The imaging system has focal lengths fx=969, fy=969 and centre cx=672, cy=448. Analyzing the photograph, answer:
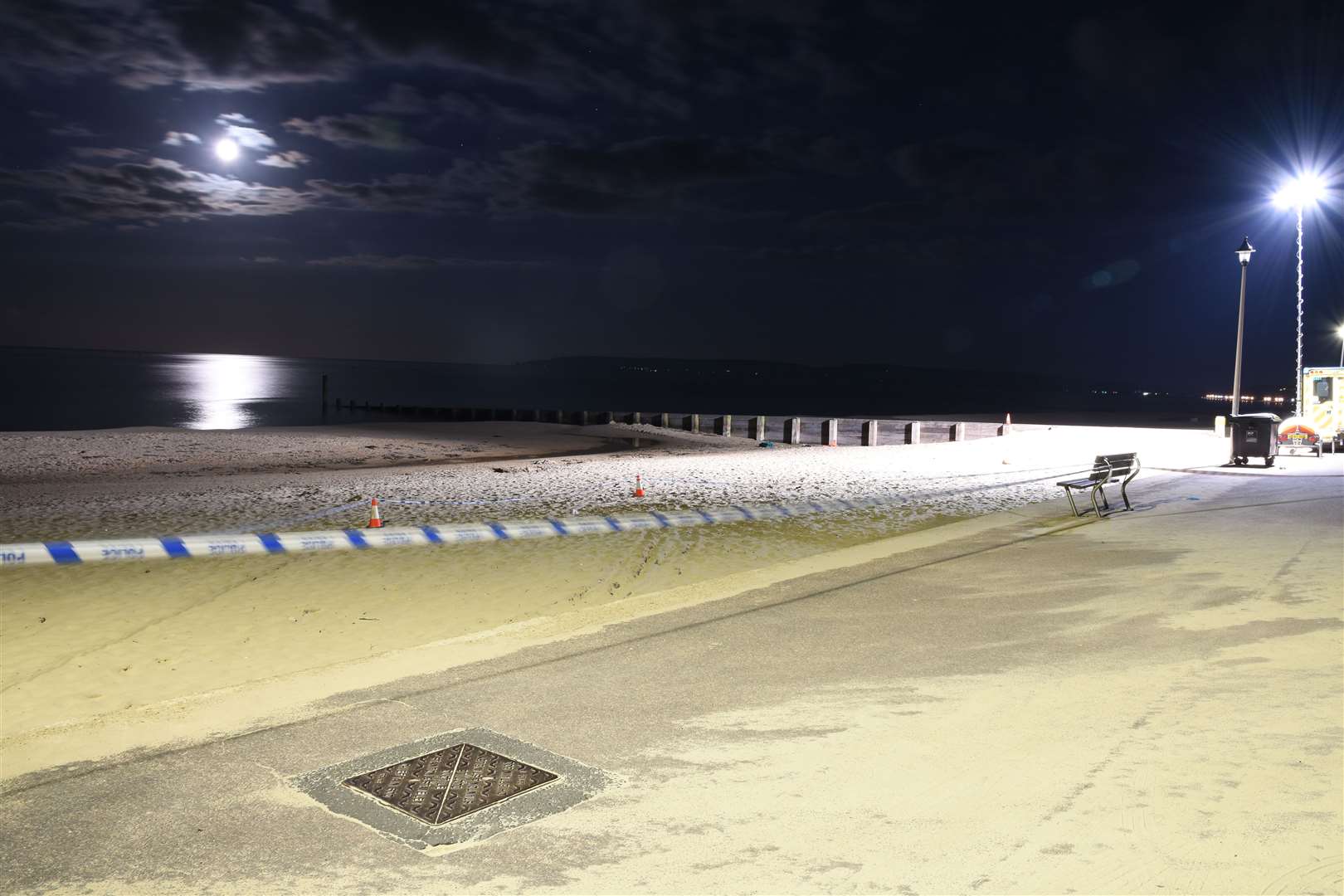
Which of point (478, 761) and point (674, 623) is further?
point (674, 623)

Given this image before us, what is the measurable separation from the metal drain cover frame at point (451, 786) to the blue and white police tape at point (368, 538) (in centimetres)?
483

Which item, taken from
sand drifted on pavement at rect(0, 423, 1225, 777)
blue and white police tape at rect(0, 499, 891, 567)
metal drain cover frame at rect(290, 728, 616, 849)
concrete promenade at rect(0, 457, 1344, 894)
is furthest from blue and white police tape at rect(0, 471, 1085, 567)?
metal drain cover frame at rect(290, 728, 616, 849)

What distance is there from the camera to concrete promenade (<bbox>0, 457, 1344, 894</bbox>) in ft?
11.5

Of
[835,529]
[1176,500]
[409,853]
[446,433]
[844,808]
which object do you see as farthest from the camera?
[446,433]

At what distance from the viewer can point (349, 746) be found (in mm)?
4699

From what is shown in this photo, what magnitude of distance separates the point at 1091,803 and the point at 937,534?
7.02 meters

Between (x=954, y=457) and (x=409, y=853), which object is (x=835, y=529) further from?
(x=954, y=457)

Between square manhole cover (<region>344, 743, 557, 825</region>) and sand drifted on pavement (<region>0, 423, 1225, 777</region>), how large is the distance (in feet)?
3.96

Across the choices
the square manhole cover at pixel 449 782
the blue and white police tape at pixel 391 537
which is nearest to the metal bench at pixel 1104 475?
the blue and white police tape at pixel 391 537

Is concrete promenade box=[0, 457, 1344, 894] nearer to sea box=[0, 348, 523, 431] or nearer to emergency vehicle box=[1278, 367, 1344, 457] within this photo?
emergency vehicle box=[1278, 367, 1344, 457]

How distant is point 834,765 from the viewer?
443 centimetres

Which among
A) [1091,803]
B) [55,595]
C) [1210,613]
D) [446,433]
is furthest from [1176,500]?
[446,433]

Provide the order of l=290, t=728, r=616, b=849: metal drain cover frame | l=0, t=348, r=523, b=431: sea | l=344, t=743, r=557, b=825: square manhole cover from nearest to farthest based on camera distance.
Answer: l=290, t=728, r=616, b=849: metal drain cover frame
l=344, t=743, r=557, b=825: square manhole cover
l=0, t=348, r=523, b=431: sea

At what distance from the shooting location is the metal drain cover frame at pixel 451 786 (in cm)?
391
